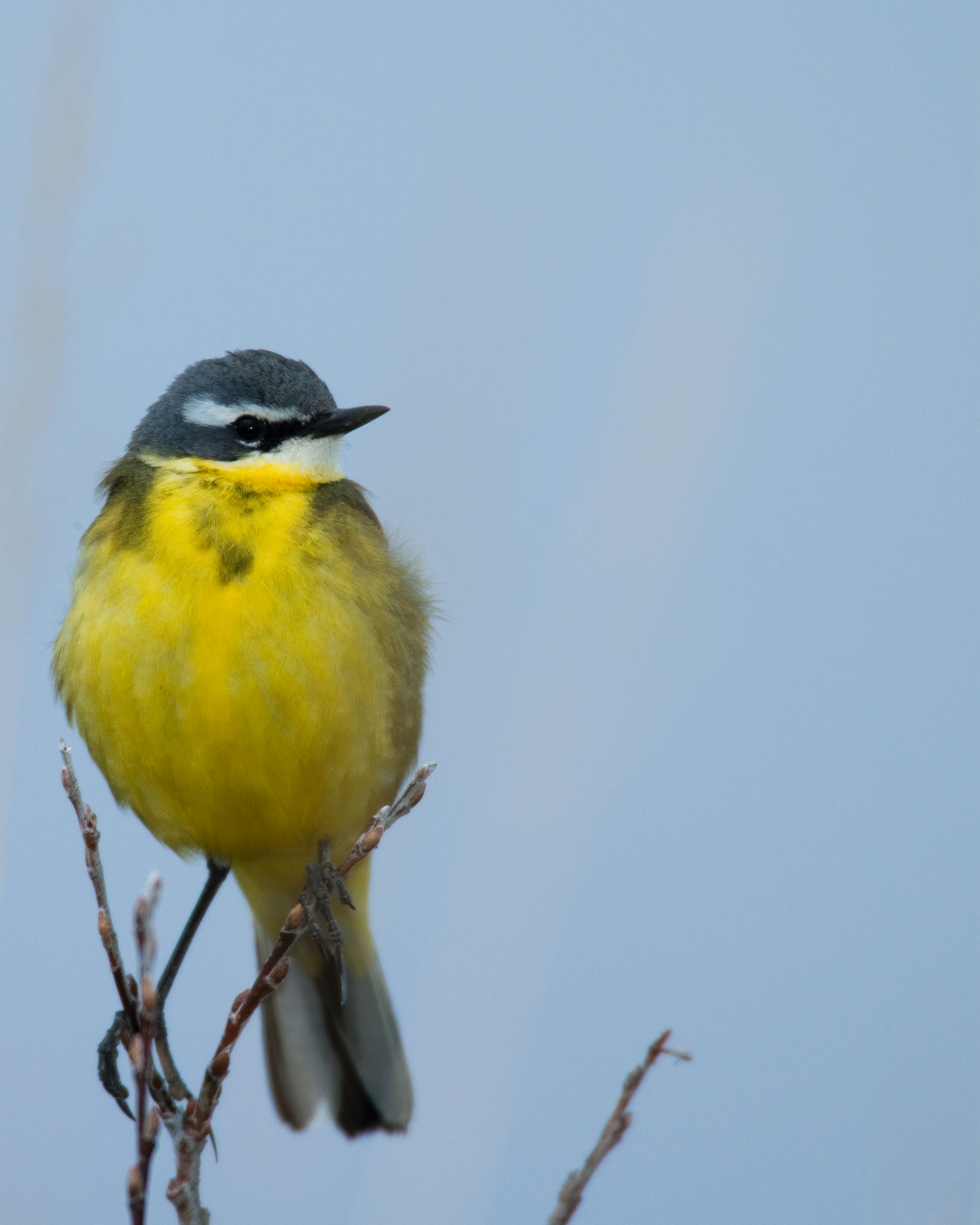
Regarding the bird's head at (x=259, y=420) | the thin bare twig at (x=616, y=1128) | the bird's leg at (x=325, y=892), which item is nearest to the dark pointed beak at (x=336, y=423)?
the bird's head at (x=259, y=420)

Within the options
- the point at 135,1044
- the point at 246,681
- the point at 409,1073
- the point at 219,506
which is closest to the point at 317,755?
the point at 246,681

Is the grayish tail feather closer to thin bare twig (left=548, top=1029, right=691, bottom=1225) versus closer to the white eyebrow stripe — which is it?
the white eyebrow stripe

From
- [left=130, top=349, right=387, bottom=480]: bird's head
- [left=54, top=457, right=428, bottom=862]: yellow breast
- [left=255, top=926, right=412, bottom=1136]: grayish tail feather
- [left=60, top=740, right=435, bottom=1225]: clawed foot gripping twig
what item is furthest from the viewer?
[left=255, top=926, right=412, bottom=1136]: grayish tail feather

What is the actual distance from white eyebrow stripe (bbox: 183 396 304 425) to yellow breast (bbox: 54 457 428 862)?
0.15m

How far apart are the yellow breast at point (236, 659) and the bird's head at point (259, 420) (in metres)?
0.07

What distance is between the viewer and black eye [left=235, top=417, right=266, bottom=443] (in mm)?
2797

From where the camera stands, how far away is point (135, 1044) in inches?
53.1

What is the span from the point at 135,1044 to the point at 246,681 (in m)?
1.16

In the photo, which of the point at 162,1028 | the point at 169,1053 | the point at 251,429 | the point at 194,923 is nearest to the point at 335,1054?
the point at 194,923

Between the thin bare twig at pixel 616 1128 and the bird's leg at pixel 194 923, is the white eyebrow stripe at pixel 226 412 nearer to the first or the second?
the bird's leg at pixel 194 923

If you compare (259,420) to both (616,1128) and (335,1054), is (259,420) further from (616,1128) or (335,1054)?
(616,1128)

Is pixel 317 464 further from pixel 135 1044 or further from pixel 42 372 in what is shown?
pixel 135 1044

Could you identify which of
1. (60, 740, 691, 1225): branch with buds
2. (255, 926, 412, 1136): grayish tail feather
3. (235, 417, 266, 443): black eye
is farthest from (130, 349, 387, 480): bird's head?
(255, 926, 412, 1136): grayish tail feather

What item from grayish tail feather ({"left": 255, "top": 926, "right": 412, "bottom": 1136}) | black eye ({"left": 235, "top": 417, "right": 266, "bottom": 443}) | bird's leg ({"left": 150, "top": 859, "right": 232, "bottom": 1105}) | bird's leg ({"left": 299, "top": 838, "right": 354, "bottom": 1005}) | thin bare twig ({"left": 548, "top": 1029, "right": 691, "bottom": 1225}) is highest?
black eye ({"left": 235, "top": 417, "right": 266, "bottom": 443})
